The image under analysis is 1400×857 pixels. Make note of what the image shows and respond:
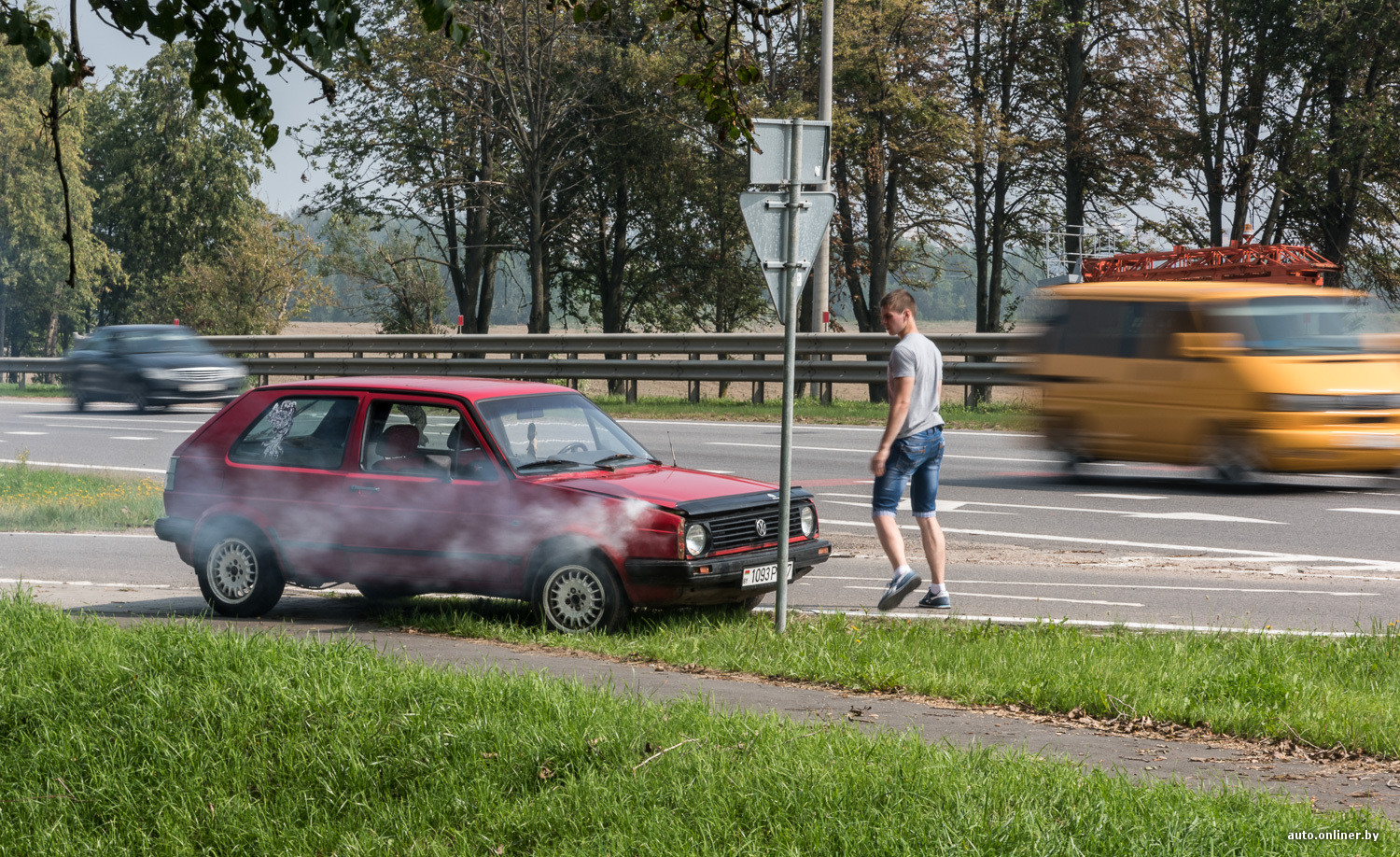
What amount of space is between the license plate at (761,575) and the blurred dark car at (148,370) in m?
20.3

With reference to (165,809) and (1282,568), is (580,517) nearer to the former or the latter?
(165,809)

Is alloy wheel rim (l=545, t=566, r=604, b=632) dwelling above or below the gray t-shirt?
below

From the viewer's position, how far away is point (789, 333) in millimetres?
7742

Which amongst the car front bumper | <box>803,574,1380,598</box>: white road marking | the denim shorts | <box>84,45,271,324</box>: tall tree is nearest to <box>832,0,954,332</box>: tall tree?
<box>803,574,1380,598</box>: white road marking

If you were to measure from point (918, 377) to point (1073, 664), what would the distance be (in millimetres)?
2527

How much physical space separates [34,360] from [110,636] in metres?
32.6

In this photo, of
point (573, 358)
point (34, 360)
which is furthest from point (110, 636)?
point (34, 360)

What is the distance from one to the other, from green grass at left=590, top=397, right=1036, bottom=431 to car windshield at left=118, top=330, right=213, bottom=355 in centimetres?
780

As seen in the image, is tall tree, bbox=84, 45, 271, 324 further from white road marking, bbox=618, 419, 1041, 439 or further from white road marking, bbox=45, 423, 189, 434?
white road marking, bbox=618, 419, 1041, 439

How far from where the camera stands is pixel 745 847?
443 centimetres

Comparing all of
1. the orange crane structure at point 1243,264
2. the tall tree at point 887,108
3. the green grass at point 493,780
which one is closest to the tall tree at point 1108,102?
the tall tree at point 887,108

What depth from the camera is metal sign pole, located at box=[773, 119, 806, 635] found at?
7625 millimetres

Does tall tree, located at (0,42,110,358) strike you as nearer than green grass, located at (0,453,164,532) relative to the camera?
No

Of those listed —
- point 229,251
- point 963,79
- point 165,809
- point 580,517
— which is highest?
point 963,79
